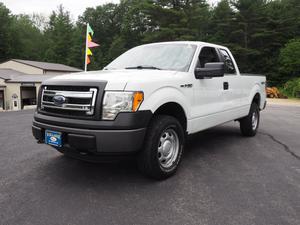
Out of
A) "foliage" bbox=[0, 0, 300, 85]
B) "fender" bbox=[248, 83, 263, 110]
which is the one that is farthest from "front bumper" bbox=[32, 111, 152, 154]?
"foliage" bbox=[0, 0, 300, 85]

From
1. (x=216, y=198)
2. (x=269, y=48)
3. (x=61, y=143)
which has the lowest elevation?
(x=216, y=198)

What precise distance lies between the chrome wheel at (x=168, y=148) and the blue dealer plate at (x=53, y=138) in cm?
119

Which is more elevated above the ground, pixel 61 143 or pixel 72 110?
pixel 72 110

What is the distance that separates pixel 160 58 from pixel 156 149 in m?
1.61

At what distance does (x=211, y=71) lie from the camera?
3.48 m

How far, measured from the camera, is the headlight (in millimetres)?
2598

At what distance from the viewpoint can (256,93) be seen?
5742mm

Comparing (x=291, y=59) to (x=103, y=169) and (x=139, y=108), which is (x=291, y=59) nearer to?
(x=103, y=169)

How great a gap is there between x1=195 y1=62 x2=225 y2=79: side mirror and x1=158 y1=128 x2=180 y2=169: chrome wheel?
986 mm

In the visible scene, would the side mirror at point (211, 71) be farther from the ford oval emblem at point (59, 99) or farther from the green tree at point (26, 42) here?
the green tree at point (26, 42)

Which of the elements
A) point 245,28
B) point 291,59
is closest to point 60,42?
point 245,28

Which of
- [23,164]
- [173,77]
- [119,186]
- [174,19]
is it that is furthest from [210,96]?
[174,19]

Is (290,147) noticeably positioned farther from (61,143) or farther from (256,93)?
(61,143)

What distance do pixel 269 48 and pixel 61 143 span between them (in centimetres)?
3597
